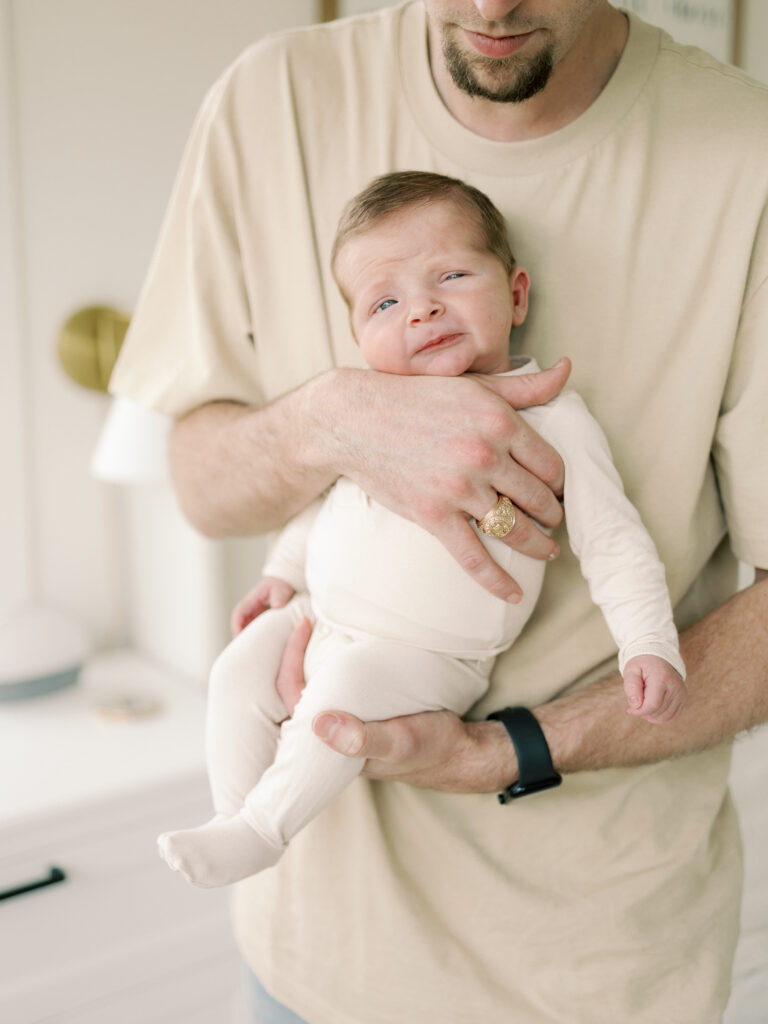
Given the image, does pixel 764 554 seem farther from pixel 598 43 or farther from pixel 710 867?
pixel 598 43

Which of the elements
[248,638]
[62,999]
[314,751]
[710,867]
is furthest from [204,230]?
[62,999]

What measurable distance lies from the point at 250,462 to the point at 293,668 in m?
0.22

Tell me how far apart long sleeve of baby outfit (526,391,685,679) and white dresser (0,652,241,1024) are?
1053mm

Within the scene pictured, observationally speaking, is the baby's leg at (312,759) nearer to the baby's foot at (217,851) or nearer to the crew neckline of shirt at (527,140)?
the baby's foot at (217,851)

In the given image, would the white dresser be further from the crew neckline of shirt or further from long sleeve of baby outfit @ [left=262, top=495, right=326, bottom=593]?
the crew neckline of shirt

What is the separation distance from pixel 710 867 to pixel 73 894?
1.07 metres

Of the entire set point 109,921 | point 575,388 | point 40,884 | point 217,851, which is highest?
point 575,388

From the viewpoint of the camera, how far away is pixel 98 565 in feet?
7.26

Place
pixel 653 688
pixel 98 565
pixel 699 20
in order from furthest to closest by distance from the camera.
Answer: pixel 699 20
pixel 98 565
pixel 653 688

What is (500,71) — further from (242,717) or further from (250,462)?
(242,717)

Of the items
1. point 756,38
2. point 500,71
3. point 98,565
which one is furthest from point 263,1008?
point 756,38

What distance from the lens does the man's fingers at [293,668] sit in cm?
94

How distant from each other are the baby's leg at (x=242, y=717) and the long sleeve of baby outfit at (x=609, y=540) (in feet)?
1.08

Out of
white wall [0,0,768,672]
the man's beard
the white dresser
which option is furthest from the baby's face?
white wall [0,0,768,672]
